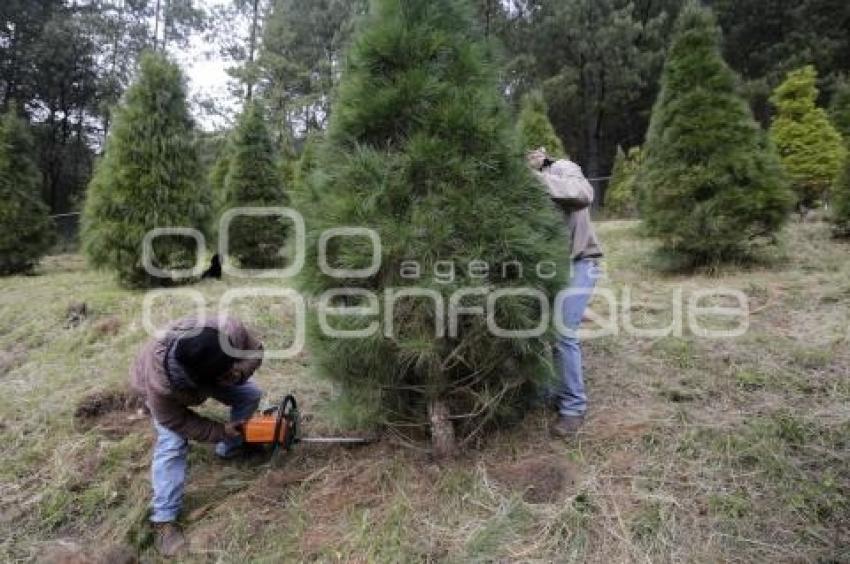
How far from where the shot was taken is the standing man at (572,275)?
2939mm

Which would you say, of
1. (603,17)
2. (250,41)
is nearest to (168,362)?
(603,17)

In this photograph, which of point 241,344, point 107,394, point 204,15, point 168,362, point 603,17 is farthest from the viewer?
point 204,15

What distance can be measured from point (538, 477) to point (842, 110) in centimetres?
1303

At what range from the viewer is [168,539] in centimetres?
255

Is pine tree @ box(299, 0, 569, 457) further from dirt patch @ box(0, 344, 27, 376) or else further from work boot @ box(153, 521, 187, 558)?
dirt patch @ box(0, 344, 27, 376)

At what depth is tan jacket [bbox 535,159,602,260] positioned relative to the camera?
2.93m

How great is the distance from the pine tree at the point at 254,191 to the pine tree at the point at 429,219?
5533 mm

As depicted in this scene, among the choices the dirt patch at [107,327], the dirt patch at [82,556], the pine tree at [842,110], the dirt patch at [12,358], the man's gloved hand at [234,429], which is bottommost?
the dirt patch at [82,556]

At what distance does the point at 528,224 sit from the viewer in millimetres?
2590

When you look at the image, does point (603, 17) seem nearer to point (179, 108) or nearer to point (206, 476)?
point (179, 108)

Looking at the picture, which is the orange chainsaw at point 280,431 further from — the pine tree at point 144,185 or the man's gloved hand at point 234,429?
the pine tree at point 144,185

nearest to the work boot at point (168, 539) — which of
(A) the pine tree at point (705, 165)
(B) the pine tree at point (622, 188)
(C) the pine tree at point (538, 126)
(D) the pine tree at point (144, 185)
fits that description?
(D) the pine tree at point (144, 185)

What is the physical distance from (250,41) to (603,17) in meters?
14.4

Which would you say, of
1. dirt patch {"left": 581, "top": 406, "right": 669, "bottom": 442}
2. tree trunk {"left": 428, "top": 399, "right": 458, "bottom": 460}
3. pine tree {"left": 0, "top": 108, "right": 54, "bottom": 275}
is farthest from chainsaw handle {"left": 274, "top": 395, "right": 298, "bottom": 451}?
pine tree {"left": 0, "top": 108, "right": 54, "bottom": 275}
